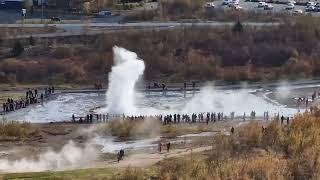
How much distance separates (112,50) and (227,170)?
1663 inches

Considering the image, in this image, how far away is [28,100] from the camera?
188ft

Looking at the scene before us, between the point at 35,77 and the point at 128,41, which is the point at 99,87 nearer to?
the point at 35,77

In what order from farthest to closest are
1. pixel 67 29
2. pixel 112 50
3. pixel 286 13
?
pixel 286 13 < pixel 67 29 < pixel 112 50

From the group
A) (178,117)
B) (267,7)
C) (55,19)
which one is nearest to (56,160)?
(178,117)

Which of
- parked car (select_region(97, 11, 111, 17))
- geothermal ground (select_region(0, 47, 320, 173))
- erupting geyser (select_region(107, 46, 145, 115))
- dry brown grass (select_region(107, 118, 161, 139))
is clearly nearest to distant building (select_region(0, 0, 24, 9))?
parked car (select_region(97, 11, 111, 17))

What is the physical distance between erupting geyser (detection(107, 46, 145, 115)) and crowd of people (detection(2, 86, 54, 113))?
5620 mm

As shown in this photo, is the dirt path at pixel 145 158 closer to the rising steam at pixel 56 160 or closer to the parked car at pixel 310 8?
the rising steam at pixel 56 160

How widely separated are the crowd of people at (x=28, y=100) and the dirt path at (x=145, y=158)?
55.0ft

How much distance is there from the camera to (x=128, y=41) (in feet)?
246

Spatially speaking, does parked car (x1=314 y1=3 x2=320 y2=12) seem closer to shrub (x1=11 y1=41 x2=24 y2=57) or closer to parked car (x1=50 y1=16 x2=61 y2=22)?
parked car (x1=50 y1=16 x2=61 y2=22)

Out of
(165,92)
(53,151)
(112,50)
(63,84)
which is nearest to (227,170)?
(53,151)

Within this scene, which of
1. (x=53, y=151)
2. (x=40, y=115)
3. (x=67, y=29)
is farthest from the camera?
(x=67, y=29)

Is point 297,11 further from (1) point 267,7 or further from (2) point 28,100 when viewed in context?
(2) point 28,100

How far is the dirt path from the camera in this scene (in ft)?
129
